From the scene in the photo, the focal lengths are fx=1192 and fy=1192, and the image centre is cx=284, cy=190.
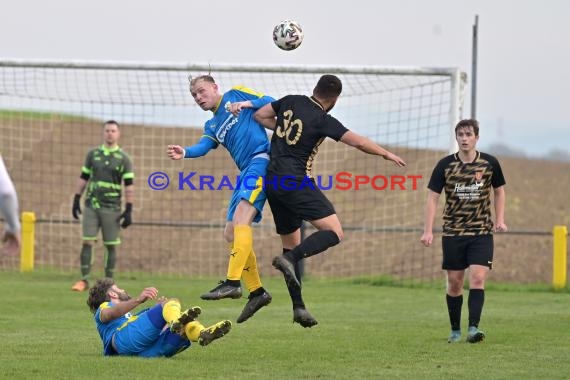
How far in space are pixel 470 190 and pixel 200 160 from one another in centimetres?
2323

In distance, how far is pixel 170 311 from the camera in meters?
9.75

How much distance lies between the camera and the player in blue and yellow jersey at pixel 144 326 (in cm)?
962

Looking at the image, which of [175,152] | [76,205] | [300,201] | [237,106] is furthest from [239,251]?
[76,205]

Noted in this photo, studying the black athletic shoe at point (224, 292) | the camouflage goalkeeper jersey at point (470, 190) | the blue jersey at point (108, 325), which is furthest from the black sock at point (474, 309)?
the blue jersey at point (108, 325)

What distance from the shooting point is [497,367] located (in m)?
9.63

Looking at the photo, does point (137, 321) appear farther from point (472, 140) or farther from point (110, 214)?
point (110, 214)

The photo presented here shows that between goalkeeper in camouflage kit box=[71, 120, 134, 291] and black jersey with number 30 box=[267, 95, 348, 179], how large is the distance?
7688 millimetres

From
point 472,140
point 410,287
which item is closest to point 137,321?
point 472,140

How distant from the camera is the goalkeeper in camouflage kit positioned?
58.3 ft

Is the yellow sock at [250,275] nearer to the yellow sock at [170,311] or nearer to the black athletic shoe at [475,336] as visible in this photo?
the yellow sock at [170,311]

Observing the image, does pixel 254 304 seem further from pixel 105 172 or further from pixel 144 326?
pixel 105 172

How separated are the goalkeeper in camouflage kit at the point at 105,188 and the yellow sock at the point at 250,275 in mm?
7223

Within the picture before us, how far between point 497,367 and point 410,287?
10.00 metres

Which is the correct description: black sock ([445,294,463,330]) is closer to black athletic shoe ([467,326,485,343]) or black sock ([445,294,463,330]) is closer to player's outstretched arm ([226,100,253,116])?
black athletic shoe ([467,326,485,343])
